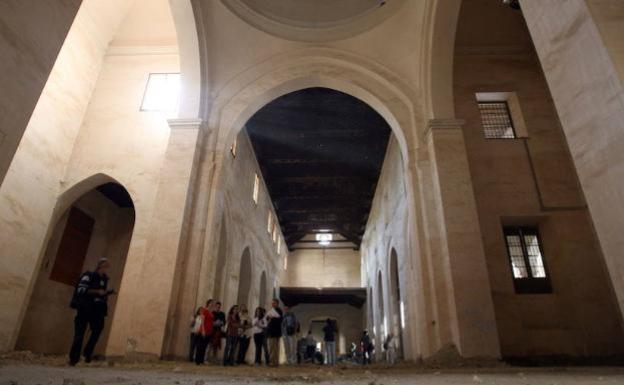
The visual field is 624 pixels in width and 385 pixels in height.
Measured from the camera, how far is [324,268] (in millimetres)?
27750

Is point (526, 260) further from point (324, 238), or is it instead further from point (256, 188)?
point (324, 238)

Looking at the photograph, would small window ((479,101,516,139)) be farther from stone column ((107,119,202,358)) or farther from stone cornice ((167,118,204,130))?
stone column ((107,119,202,358))

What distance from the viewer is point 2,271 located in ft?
24.7

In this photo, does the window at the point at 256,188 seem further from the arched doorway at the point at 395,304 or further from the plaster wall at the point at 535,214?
the plaster wall at the point at 535,214

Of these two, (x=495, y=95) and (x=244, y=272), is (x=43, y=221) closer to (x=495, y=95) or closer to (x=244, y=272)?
(x=244, y=272)

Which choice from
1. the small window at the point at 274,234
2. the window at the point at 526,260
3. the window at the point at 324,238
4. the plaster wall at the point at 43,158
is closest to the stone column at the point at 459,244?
the window at the point at 526,260

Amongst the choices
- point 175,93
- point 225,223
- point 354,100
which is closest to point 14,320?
point 225,223

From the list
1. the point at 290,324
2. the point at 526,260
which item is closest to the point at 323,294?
the point at 290,324

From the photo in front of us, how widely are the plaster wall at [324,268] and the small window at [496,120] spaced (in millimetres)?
19232

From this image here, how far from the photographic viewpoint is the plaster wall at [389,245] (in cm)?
1055

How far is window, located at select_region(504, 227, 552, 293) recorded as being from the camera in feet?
26.3

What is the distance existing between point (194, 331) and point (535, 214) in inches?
294

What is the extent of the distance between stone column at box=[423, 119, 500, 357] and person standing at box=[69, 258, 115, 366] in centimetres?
537

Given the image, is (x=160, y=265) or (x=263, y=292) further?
(x=263, y=292)
